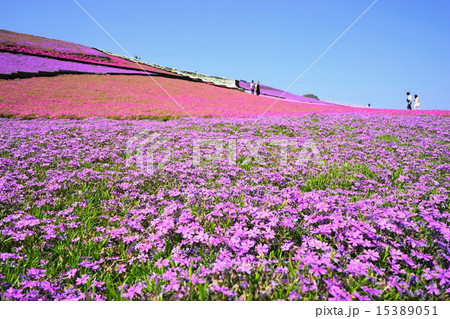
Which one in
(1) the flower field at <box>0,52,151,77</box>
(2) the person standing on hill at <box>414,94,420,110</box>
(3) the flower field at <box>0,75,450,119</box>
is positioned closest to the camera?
(3) the flower field at <box>0,75,450,119</box>

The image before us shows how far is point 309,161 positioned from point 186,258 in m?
5.42

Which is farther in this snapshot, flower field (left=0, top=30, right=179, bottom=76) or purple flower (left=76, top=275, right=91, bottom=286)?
flower field (left=0, top=30, right=179, bottom=76)

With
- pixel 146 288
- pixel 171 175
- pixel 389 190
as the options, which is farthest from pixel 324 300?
Answer: pixel 171 175

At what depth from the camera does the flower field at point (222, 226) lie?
2422 millimetres

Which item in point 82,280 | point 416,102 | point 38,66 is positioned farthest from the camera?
point 38,66

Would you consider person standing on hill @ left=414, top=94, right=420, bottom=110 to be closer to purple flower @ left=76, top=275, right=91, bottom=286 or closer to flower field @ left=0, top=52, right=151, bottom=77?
flower field @ left=0, top=52, right=151, bottom=77

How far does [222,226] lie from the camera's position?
375 cm

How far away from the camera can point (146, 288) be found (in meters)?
2.48

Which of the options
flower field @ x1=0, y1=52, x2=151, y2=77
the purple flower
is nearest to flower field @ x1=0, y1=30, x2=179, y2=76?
flower field @ x1=0, y1=52, x2=151, y2=77

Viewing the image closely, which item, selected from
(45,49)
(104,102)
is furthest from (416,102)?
(45,49)

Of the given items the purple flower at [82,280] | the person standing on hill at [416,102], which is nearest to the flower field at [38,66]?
the purple flower at [82,280]

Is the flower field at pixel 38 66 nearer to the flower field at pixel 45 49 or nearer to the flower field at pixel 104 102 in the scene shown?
the flower field at pixel 104 102

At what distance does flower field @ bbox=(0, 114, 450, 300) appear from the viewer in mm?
2422

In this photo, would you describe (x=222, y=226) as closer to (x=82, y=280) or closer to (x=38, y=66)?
(x=82, y=280)
